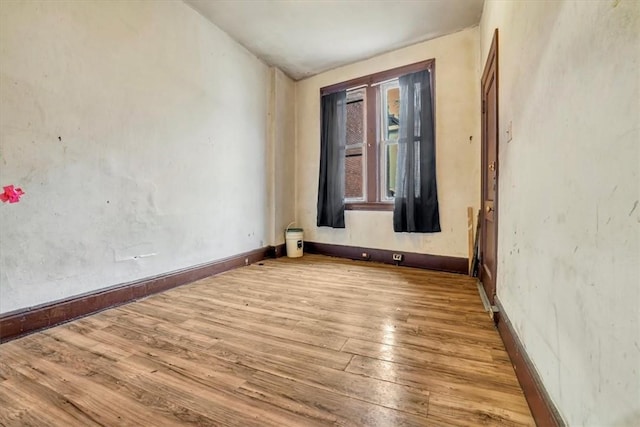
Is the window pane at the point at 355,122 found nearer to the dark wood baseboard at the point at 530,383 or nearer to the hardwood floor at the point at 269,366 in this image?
the hardwood floor at the point at 269,366

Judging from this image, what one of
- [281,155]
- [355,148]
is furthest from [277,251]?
[355,148]

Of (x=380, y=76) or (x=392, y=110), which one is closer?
(x=380, y=76)

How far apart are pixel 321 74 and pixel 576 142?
3.96 meters

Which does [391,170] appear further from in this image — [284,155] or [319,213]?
[284,155]

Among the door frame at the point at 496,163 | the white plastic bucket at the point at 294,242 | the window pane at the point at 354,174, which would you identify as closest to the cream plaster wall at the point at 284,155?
the white plastic bucket at the point at 294,242

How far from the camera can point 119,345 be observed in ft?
5.26

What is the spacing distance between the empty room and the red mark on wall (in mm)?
17

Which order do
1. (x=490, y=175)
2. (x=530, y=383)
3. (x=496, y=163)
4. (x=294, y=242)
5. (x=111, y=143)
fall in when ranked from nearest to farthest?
(x=530, y=383) → (x=496, y=163) → (x=111, y=143) → (x=490, y=175) → (x=294, y=242)

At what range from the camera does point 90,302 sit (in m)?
2.08

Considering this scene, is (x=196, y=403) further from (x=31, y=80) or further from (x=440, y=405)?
(x=31, y=80)

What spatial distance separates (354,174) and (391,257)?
130 cm

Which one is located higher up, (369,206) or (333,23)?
(333,23)

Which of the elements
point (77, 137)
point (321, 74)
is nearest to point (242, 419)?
point (77, 137)

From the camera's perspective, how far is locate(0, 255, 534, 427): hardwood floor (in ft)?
3.52
